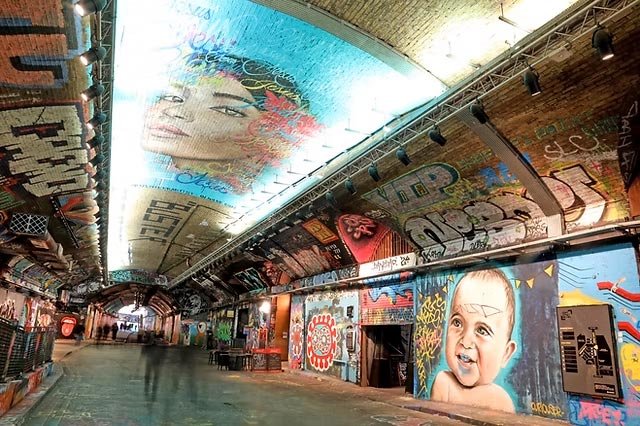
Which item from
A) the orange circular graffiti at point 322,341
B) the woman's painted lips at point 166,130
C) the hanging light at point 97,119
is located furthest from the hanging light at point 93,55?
the orange circular graffiti at point 322,341

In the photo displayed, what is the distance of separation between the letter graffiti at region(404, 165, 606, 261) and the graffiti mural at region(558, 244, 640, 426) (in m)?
0.74

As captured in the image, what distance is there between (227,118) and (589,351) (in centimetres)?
870

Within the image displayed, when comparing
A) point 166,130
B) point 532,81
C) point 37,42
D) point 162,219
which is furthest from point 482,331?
point 162,219

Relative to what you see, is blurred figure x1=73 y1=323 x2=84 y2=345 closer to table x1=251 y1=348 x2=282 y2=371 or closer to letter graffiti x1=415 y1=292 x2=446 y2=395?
table x1=251 y1=348 x2=282 y2=371

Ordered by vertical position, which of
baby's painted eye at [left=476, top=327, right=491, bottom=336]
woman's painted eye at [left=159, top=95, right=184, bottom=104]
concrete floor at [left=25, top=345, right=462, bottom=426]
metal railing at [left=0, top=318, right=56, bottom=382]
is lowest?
concrete floor at [left=25, top=345, right=462, bottom=426]

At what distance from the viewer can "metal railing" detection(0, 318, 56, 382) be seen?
729cm

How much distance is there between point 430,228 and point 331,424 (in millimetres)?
5550

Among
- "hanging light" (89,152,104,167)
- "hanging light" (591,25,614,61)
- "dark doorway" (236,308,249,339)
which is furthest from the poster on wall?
"dark doorway" (236,308,249,339)

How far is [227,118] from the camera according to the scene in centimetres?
1001

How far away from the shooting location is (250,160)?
1229cm

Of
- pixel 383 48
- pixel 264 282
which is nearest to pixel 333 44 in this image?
pixel 383 48

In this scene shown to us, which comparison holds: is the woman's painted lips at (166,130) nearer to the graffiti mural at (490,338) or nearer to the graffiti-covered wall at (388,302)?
the graffiti-covered wall at (388,302)

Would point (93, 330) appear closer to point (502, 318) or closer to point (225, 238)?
point (225, 238)

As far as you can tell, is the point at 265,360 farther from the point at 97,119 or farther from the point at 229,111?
the point at 97,119
